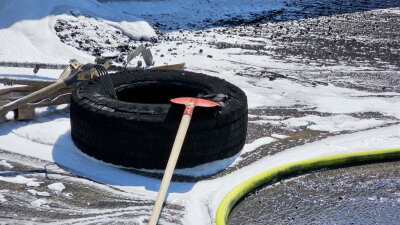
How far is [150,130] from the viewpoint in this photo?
4902mm

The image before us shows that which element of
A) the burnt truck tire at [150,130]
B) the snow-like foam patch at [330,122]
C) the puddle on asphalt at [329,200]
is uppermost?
the burnt truck tire at [150,130]

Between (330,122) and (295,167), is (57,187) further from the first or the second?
(330,122)

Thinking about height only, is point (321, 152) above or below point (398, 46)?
below

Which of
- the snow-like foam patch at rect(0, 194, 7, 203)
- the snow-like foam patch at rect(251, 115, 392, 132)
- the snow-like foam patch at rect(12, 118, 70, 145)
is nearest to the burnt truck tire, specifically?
the snow-like foam patch at rect(12, 118, 70, 145)

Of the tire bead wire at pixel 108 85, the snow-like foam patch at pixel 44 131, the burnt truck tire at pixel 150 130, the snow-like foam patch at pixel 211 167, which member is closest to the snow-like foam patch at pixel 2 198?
the burnt truck tire at pixel 150 130

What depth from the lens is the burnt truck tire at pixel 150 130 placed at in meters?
4.93

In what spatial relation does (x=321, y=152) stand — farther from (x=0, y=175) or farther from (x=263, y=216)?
(x=0, y=175)

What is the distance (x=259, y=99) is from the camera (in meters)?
7.45

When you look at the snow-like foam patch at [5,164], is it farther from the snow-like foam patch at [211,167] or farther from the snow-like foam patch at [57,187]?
the snow-like foam patch at [211,167]

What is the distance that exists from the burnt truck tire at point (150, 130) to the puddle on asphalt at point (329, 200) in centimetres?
64

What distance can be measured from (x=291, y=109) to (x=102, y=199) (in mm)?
3300

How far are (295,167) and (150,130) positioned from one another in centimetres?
146

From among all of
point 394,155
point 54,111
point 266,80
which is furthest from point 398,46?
point 54,111

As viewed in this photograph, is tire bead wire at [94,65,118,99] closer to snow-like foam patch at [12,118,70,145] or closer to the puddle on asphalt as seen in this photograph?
snow-like foam patch at [12,118,70,145]
